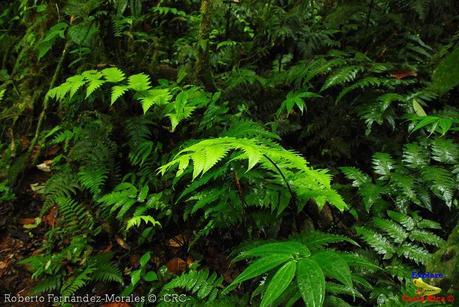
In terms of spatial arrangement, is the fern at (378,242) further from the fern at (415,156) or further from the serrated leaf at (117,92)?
the serrated leaf at (117,92)

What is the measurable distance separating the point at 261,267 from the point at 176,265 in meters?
1.77

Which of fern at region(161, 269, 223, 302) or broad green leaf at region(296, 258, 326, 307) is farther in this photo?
fern at region(161, 269, 223, 302)

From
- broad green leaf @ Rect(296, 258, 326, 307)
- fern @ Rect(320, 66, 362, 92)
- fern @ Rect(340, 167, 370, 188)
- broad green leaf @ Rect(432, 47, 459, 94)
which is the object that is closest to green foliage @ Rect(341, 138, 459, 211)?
fern @ Rect(340, 167, 370, 188)

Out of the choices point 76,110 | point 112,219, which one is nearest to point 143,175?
point 112,219

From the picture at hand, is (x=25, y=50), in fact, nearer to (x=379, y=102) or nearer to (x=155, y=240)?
(x=155, y=240)

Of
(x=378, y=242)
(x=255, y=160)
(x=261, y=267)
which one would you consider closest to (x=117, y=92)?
(x=255, y=160)

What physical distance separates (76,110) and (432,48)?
3984mm

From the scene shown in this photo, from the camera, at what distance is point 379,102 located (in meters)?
3.12

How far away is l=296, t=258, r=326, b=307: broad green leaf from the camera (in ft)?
4.27

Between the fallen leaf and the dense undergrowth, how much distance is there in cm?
1

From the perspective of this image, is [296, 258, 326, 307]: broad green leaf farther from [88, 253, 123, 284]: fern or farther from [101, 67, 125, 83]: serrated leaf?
[101, 67, 125, 83]: serrated leaf

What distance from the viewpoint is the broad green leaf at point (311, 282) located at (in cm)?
130

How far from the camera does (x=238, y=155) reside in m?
2.14

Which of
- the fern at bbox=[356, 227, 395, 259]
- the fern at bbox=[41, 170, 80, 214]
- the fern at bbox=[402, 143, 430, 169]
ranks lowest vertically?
the fern at bbox=[41, 170, 80, 214]
